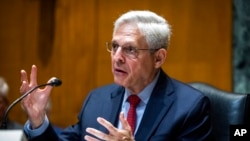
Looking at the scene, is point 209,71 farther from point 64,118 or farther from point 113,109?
point 113,109

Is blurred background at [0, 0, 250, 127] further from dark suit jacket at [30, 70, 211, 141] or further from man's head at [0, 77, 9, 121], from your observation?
dark suit jacket at [30, 70, 211, 141]

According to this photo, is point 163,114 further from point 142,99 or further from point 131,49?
point 131,49

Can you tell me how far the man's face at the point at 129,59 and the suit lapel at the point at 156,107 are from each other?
4.3 inches

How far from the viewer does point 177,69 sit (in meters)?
4.37

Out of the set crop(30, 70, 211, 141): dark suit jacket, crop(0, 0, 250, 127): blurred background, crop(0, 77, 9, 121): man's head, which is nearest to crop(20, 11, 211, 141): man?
crop(30, 70, 211, 141): dark suit jacket

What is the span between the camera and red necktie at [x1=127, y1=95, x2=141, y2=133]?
255 cm

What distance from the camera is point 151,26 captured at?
2545mm

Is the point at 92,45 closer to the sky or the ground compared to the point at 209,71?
closer to the sky

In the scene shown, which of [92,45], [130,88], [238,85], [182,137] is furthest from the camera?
[92,45]

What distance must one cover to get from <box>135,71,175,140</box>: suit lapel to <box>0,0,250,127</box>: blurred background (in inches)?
66.2

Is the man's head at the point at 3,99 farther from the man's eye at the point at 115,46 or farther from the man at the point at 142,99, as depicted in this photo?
the man's eye at the point at 115,46

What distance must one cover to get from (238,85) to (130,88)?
1.78 meters

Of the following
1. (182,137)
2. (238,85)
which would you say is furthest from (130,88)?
(238,85)

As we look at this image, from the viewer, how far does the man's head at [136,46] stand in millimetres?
2543
